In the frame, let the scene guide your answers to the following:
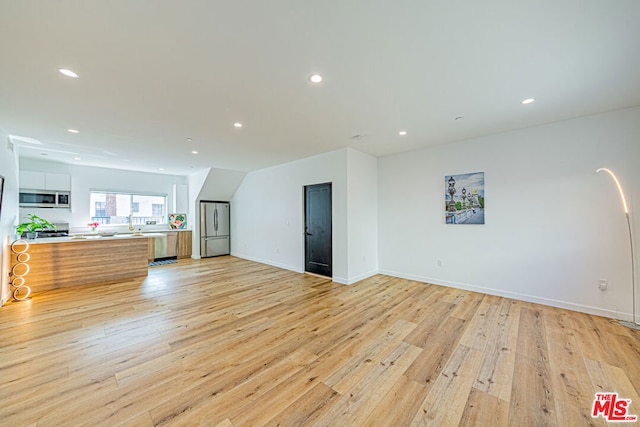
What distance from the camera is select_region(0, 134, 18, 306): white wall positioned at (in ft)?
11.7

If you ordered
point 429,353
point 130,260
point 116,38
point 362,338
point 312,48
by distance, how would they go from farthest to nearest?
1. point 130,260
2. point 362,338
3. point 429,353
4. point 312,48
5. point 116,38

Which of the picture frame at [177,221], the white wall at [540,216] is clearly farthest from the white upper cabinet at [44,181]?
the white wall at [540,216]

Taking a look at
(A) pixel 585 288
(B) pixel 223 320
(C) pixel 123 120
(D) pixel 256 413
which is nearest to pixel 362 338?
(D) pixel 256 413

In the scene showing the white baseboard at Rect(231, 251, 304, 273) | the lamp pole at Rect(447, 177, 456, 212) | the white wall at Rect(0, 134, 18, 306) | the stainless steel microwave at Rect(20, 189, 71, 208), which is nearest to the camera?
the white wall at Rect(0, 134, 18, 306)

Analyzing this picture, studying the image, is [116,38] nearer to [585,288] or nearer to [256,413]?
[256,413]

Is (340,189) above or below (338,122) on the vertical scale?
below

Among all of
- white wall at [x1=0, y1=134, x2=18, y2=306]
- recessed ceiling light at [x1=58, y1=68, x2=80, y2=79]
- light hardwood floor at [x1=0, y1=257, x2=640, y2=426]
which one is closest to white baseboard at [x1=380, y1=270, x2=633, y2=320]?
light hardwood floor at [x1=0, y1=257, x2=640, y2=426]

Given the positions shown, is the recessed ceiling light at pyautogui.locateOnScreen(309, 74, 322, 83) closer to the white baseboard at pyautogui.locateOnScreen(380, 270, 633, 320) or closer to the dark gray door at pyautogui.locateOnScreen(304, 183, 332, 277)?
the dark gray door at pyautogui.locateOnScreen(304, 183, 332, 277)

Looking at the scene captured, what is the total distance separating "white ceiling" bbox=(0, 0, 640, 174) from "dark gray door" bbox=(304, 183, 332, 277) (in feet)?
5.68

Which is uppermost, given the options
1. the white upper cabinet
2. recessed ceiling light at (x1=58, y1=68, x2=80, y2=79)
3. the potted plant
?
recessed ceiling light at (x1=58, y1=68, x2=80, y2=79)

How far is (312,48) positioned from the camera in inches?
74.3

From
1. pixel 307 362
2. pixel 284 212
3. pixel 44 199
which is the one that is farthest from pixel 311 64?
pixel 44 199

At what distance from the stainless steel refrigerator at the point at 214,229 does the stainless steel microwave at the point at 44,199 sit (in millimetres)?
3144

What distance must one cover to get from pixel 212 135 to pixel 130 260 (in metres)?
3.52
